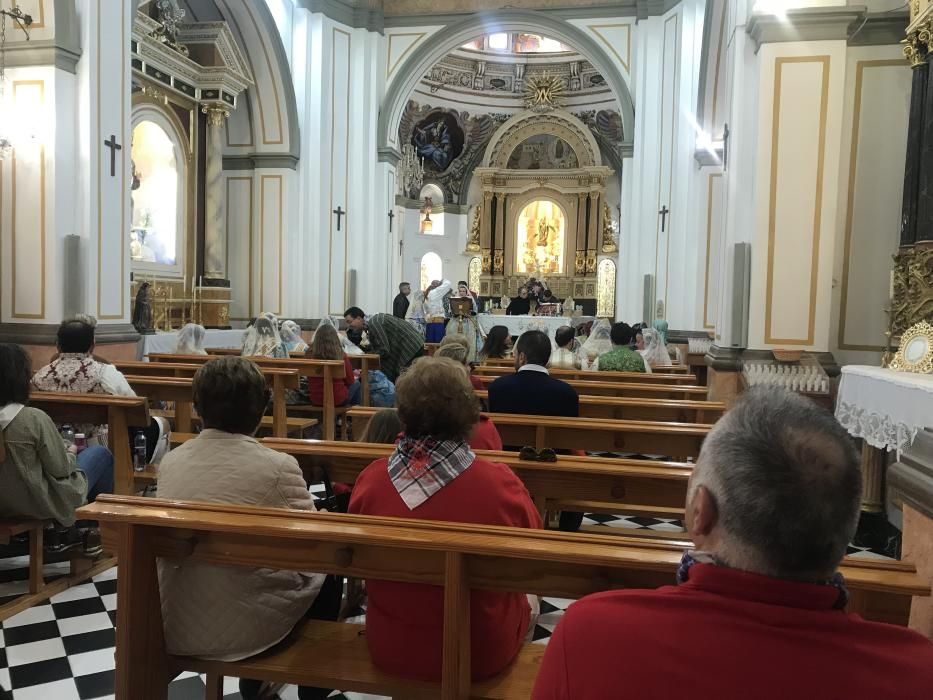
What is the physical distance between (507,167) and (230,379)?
68.7 feet

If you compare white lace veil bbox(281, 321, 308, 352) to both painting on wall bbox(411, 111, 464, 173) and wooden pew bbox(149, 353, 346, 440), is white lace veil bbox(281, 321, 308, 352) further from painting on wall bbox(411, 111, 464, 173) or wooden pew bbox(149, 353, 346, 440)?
painting on wall bbox(411, 111, 464, 173)

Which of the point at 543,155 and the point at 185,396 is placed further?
the point at 543,155

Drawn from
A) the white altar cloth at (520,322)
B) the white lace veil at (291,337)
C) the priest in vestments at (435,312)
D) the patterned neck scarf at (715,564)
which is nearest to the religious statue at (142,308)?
the white lace veil at (291,337)

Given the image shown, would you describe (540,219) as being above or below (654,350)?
above

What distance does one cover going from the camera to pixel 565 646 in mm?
950

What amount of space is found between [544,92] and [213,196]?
11.9 metres

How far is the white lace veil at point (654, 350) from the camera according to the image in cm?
803

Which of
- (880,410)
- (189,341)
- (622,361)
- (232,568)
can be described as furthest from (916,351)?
(189,341)

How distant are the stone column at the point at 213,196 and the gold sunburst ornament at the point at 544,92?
1109cm

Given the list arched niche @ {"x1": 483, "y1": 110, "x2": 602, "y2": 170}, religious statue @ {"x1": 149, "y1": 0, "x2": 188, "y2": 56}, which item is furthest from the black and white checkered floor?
arched niche @ {"x1": 483, "y1": 110, "x2": 602, "y2": 170}

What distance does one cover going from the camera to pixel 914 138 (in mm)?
5086

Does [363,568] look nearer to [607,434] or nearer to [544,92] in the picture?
[607,434]

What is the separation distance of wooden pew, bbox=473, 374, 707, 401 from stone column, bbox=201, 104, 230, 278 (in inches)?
303

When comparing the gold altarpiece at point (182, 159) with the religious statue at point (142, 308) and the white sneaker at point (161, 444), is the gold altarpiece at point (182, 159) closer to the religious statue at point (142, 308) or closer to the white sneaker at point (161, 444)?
the religious statue at point (142, 308)
